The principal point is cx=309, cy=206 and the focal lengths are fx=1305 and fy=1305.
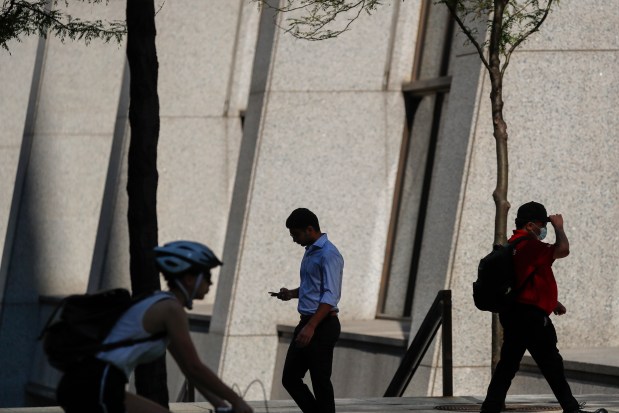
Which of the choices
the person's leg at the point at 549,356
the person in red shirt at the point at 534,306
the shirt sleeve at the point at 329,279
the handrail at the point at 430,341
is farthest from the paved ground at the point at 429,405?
the shirt sleeve at the point at 329,279

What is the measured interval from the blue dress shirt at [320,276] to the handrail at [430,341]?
3238mm

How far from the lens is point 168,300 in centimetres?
511

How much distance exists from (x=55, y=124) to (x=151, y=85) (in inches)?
641

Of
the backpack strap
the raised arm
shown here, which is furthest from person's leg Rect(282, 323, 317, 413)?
the backpack strap

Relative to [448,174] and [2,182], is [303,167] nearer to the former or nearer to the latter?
[448,174]

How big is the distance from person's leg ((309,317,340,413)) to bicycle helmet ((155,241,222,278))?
3.68 meters

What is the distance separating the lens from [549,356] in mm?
9172

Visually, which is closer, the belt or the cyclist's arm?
the cyclist's arm

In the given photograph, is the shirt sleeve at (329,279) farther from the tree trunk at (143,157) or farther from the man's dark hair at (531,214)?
the man's dark hair at (531,214)

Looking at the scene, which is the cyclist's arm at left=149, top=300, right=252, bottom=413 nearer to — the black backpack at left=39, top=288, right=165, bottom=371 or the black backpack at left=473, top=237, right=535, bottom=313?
the black backpack at left=39, top=288, right=165, bottom=371

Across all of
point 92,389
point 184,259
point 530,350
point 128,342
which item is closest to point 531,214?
point 530,350

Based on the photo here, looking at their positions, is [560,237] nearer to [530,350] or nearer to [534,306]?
[534,306]

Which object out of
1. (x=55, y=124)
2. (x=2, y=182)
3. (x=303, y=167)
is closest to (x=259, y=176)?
(x=303, y=167)

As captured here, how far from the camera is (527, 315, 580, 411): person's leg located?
9117 mm
